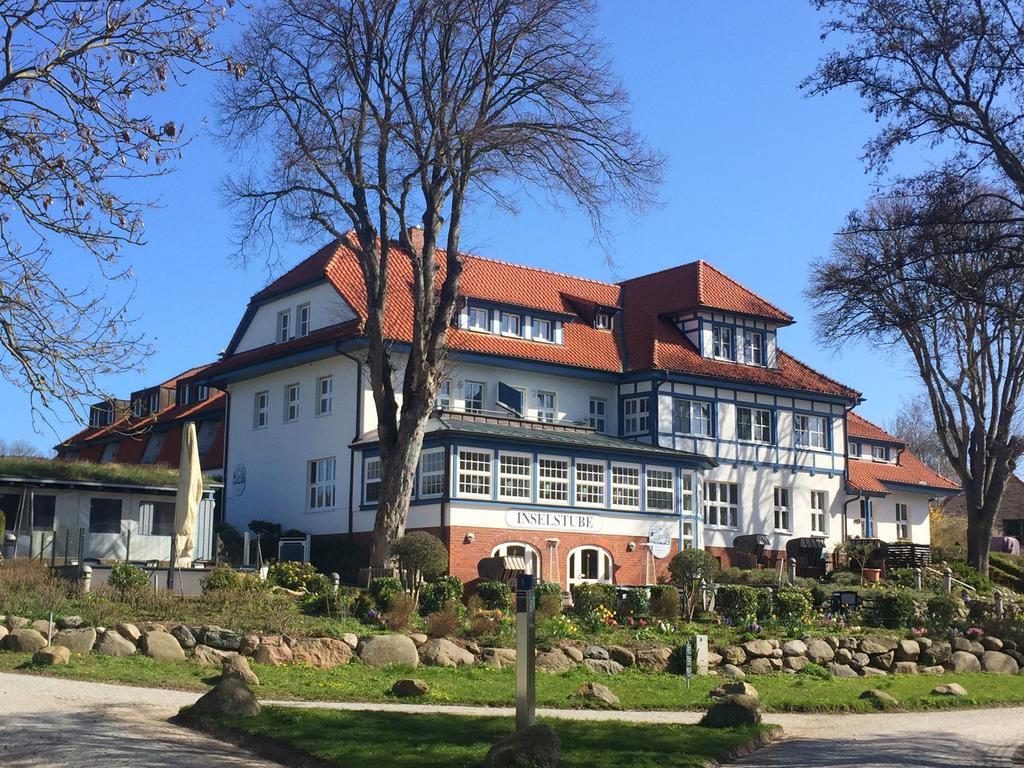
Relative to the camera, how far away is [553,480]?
1323 inches

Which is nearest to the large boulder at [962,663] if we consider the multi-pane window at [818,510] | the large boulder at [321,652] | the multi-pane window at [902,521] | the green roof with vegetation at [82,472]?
the large boulder at [321,652]

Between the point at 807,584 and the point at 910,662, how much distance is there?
6926 millimetres

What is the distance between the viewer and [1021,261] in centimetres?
1557

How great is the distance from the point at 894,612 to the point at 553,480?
30.8 ft

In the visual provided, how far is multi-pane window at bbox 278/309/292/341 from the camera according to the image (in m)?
40.1

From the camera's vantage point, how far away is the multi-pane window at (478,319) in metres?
38.7

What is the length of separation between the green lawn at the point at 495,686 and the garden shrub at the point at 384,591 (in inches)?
154

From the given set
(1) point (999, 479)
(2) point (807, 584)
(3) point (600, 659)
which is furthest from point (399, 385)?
(1) point (999, 479)

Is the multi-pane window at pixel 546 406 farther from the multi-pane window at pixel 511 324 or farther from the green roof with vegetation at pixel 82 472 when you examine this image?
the green roof with vegetation at pixel 82 472

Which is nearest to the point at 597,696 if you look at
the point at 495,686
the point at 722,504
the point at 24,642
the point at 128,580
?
the point at 495,686

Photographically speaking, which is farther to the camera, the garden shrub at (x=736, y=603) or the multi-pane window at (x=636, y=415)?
the multi-pane window at (x=636, y=415)

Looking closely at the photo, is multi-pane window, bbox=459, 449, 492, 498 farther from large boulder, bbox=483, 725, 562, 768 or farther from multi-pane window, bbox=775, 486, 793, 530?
large boulder, bbox=483, 725, 562, 768

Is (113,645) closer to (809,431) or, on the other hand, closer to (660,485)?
(660,485)

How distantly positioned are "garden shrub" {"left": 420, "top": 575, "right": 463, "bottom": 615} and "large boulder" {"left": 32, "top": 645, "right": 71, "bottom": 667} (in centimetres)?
903
